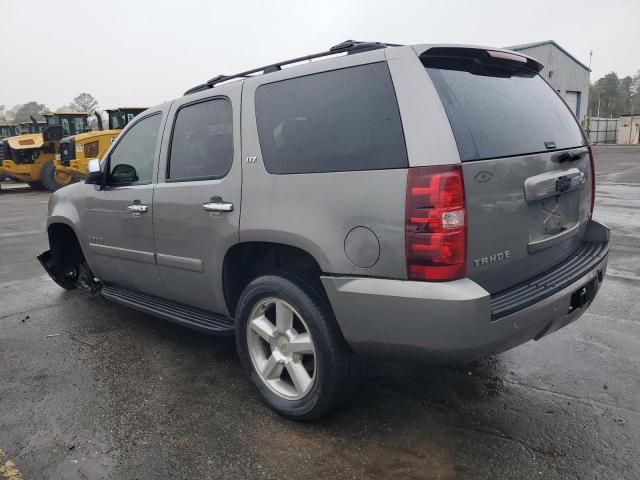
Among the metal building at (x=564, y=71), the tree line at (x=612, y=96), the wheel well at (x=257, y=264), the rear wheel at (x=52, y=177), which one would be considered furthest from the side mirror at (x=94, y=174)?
the tree line at (x=612, y=96)

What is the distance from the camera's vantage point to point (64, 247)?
516cm

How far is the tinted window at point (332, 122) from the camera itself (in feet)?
7.71

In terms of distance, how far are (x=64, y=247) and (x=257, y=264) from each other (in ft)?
9.78

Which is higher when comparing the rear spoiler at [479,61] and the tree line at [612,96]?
the tree line at [612,96]

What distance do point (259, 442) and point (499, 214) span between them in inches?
65.5

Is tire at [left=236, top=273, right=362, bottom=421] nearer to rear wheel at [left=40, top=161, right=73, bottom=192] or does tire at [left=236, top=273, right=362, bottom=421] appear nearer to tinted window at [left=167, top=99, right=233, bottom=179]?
tinted window at [left=167, top=99, right=233, bottom=179]

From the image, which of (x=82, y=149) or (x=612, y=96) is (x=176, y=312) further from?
(x=612, y=96)

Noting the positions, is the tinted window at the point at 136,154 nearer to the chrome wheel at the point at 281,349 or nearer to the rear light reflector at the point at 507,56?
the chrome wheel at the point at 281,349

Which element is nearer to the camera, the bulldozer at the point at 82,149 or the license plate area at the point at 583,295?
the license plate area at the point at 583,295

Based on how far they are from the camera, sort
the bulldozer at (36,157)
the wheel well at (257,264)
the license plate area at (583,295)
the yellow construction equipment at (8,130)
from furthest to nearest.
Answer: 1. the yellow construction equipment at (8,130)
2. the bulldozer at (36,157)
3. the wheel well at (257,264)
4. the license plate area at (583,295)

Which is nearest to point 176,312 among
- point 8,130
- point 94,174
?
point 94,174

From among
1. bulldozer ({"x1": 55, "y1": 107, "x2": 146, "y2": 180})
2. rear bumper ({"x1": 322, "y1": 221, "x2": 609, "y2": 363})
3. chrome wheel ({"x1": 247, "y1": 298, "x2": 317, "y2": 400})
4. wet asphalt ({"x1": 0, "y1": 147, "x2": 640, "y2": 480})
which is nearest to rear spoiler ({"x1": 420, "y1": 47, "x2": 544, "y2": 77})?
rear bumper ({"x1": 322, "y1": 221, "x2": 609, "y2": 363})

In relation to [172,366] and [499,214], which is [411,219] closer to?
[499,214]

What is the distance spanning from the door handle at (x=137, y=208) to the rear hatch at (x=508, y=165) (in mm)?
2236
